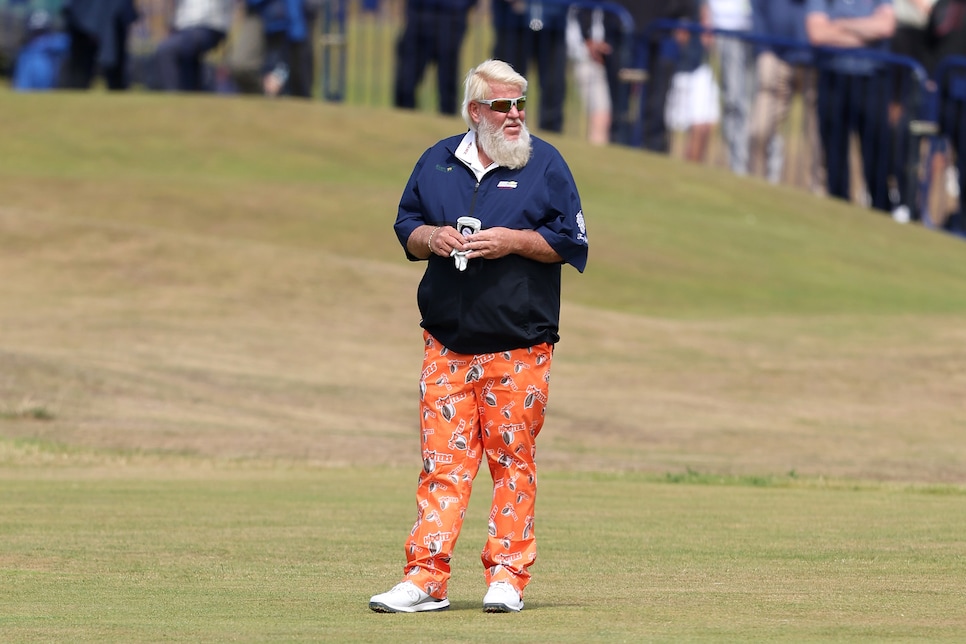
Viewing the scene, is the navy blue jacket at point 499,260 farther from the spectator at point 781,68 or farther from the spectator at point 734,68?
the spectator at point 781,68

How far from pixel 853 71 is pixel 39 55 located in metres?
14.2

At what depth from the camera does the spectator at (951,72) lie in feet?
92.0

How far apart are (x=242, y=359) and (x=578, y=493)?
7637mm

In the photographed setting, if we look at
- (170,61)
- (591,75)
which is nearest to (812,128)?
(591,75)

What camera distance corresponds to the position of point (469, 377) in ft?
24.6

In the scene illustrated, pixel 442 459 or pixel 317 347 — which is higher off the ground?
pixel 442 459

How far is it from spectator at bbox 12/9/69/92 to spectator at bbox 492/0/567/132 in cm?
762

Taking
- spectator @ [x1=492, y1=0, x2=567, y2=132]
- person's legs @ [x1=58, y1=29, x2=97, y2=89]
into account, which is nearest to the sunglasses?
spectator @ [x1=492, y1=0, x2=567, y2=132]

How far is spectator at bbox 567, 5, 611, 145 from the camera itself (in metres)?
28.5

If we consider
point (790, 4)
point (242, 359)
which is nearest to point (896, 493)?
point (242, 359)

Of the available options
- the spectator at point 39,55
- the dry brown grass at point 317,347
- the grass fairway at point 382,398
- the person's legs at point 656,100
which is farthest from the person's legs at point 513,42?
the spectator at point 39,55

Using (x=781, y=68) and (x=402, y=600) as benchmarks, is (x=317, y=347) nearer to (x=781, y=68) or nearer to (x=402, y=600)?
(x=781, y=68)

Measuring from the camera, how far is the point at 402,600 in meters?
7.38

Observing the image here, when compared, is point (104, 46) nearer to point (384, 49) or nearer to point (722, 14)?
point (384, 49)
